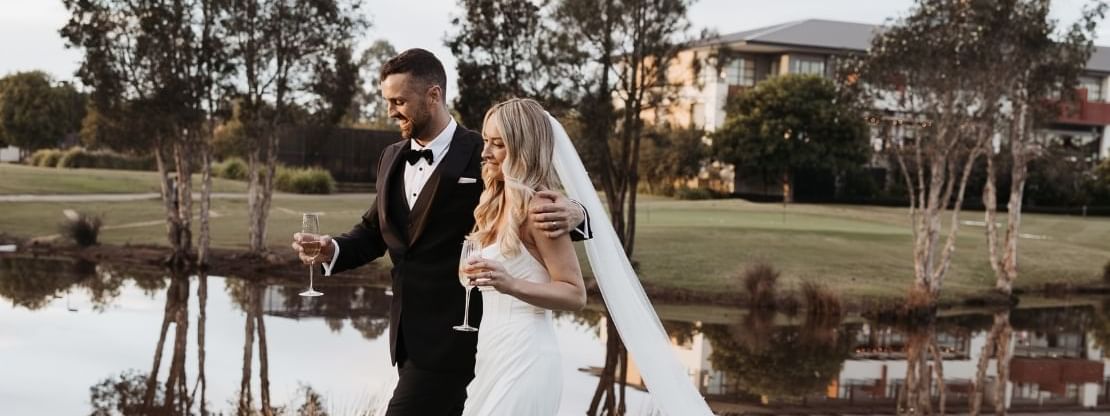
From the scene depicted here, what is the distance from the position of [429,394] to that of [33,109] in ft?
205

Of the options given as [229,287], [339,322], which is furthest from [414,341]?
[229,287]

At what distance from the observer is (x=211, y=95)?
2628 cm

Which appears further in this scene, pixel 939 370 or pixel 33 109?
pixel 33 109

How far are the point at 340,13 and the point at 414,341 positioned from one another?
2167cm

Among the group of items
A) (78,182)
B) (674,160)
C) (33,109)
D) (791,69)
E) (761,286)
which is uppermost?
A: (791,69)

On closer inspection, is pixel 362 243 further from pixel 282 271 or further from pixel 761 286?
pixel 282 271

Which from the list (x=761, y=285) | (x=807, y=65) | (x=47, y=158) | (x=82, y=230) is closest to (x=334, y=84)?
(x=82, y=230)

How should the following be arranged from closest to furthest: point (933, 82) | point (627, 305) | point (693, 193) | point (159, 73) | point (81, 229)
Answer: point (627, 305)
point (933, 82)
point (159, 73)
point (81, 229)
point (693, 193)

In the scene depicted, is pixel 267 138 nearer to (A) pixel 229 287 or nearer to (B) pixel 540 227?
(A) pixel 229 287

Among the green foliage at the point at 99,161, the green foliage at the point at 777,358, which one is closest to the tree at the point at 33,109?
the green foliage at the point at 99,161

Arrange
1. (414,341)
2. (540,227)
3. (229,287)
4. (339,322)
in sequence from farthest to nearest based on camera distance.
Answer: (229,287) → (339,322) → (414,341) → (540,227)

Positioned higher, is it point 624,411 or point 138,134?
point 138,134

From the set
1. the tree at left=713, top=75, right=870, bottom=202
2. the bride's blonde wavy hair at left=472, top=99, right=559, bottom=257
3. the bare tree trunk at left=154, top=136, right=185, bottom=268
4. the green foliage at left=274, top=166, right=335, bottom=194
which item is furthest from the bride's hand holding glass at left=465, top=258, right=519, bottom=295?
the tree at left=713, top=75, right=870, bottom=202

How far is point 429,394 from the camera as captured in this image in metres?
5.34
